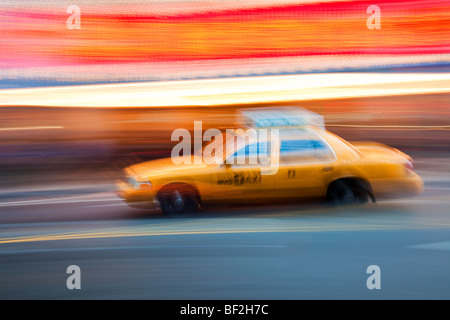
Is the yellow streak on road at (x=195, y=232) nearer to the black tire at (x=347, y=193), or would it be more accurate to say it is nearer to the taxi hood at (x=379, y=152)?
the black tire at (x=347, y=193)

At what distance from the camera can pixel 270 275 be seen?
3400mm

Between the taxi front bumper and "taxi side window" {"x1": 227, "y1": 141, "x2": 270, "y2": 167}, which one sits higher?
"taxi side window" {"x1": 227, "y1": 141, "x2": 270, "y2": 167}

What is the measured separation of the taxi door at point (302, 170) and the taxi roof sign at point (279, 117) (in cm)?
31

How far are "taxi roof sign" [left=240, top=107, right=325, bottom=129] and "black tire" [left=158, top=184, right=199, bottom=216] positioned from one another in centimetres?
102

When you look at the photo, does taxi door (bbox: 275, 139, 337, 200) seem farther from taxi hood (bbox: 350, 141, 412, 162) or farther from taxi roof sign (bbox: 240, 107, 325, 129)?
taxi hood (bbox: 350, 141, 412, 162)

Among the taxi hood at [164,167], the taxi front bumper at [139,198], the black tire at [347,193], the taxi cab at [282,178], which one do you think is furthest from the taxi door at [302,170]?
the taxi front bumper at [139,198]

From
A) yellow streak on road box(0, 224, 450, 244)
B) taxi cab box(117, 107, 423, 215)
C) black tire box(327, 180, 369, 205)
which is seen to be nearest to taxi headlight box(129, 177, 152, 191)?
taxi cab box(117, 107, 423, 215)

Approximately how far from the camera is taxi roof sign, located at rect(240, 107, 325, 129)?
463 cm

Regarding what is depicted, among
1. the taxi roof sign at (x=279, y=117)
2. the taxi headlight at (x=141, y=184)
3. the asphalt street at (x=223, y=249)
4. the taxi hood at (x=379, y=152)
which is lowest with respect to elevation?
the asphalt street at (x=223, y=249)

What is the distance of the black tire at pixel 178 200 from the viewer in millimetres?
4383

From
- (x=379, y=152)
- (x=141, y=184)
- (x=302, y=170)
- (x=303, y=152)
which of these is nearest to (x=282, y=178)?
(x=302, y=170)

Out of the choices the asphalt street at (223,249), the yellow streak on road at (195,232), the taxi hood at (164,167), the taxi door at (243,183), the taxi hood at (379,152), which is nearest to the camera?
the asphalt street at (223,249)

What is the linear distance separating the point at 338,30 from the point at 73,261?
3.71m

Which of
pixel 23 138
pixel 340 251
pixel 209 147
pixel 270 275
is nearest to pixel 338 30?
pixel 209 147
